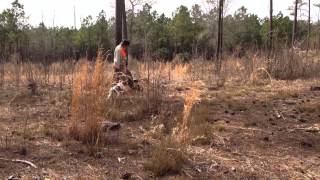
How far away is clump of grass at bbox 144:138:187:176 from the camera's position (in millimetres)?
4301

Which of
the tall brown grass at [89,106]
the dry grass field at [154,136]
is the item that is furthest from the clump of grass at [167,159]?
the tall brown grass at [89,106]

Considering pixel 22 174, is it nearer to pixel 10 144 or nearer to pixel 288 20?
pixel 10 144

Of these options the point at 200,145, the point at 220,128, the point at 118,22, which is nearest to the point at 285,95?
the point at 220,128

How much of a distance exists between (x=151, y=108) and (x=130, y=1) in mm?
16708

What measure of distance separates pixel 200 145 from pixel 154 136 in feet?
1.84

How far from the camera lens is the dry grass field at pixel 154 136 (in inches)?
172

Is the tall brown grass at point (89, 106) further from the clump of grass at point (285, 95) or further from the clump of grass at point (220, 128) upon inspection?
the clump of grass at point (285, 95)

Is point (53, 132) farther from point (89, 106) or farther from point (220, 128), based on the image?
point (220, 128)

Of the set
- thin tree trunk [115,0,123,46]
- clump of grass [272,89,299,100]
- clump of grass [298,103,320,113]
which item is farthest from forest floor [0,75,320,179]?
thin tree trunk [115,0,123,46]

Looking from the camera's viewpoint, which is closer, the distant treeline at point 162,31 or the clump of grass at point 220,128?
the clump of grass at point 220,128

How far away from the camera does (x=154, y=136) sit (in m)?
5.43

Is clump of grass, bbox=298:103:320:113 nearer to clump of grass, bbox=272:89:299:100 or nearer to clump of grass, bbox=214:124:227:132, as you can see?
clump of grass, bbox=272:89:299:100

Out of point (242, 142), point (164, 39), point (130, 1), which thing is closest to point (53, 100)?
point (242, 142)

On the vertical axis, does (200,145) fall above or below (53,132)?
below
